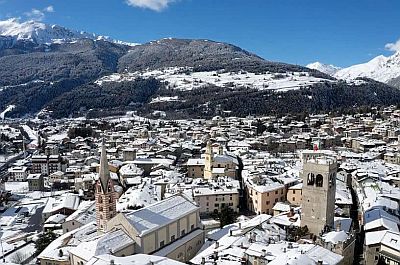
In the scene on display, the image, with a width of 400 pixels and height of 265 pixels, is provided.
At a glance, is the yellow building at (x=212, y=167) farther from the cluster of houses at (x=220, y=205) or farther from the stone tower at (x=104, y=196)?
the stone tower at (x=104, y=196)

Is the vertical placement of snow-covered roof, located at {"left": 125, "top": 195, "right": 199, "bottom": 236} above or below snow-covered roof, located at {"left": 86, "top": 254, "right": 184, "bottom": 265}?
above

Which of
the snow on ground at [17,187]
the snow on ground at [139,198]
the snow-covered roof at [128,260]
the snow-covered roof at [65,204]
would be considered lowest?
the snow on ground at [17,187]

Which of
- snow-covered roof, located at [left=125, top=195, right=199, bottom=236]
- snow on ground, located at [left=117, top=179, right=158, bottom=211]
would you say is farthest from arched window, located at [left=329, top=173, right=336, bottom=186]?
snow on ground, located at [left=117, top=179, right=158, bottom=211]

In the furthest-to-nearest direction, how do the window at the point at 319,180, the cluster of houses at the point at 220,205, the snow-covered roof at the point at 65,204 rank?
the snow-covered roof at the point at 65,204 < the window at the point at 319,180 < the cluster of houses at the point at 220,205

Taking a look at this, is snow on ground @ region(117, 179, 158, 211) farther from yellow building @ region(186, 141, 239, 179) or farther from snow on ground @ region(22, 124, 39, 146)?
snow on ground @ region(22, 124, 39, 146)

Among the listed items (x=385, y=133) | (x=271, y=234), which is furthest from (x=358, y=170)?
(x=385, y=133)

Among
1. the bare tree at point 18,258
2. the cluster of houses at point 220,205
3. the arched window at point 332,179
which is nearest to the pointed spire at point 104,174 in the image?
the cluster of houses at point 220,205
